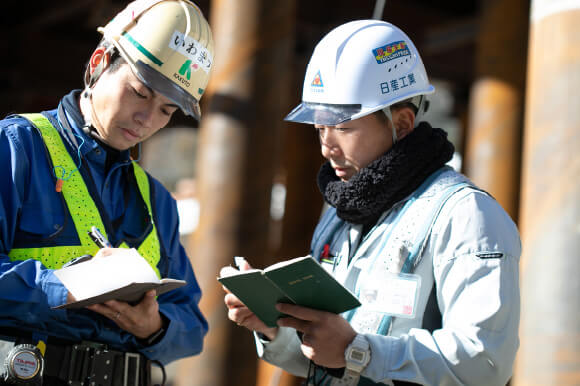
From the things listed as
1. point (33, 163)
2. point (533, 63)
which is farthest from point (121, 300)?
point (533, 63)

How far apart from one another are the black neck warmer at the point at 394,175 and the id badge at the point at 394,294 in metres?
0.31

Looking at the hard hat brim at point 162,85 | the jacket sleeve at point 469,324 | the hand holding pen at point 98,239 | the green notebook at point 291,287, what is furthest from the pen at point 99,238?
the jacket sleeve at point 469,324

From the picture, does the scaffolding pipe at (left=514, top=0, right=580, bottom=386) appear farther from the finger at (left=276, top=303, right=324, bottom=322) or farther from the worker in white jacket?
the finger at (left=276, top=303, right=324, bottom=322)

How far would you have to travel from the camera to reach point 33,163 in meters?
2.88

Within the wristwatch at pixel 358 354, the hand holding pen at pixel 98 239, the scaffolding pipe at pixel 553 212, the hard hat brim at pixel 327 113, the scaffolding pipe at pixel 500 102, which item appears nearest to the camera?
the wristwatch at pixel 358 354

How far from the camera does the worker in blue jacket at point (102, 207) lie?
2.79m

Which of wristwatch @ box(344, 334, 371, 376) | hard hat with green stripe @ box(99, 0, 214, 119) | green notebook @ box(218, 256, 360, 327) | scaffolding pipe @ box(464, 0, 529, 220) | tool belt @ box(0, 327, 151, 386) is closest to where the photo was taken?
green notebook @ box(218, 256, 360, 327)

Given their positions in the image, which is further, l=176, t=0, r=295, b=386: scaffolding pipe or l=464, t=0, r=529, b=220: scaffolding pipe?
l=464, t=0, r=529, b=220: scaffolding pipe

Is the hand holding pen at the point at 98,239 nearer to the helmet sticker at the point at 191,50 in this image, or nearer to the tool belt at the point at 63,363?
the tool belt at the point at 63,363

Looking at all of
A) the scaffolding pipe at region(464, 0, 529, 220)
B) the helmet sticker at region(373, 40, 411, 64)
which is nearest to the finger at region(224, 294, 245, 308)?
the helmet sticker at region(373, 40, 411, 64)

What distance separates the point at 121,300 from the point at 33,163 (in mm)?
615

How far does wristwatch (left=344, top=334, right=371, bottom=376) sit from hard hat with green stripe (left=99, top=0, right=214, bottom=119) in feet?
4.13

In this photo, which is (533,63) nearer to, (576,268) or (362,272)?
(576,268)

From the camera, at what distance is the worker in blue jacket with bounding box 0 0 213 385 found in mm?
2787
